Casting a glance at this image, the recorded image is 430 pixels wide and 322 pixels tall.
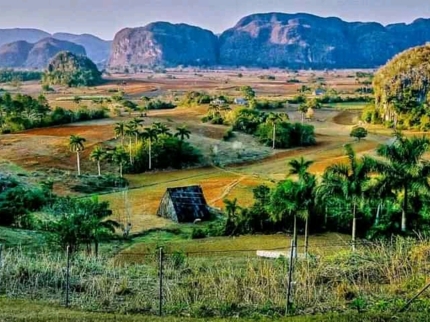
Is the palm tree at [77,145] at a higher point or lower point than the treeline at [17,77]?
lower

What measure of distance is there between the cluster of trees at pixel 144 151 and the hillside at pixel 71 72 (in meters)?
105

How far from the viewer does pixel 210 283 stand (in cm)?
1688

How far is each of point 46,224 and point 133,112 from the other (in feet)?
205

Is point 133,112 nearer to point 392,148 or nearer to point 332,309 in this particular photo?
point 392,148

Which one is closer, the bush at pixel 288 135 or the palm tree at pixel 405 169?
the palm tree at pixel 405 169

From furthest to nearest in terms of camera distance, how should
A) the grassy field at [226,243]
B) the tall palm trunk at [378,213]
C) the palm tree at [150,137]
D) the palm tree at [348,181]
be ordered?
1. the palm tree at [150,137]
2. the tall palm trunk at [378,213]
3. the palm tree at [348,181]
4. the grassy field at [226,243]

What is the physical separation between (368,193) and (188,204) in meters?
13.9

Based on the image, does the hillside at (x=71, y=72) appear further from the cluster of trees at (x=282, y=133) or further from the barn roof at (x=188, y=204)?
the barn roof at (x=188, y=204)

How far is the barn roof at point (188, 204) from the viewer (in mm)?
39844

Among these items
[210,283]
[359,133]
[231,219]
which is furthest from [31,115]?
[210,283]

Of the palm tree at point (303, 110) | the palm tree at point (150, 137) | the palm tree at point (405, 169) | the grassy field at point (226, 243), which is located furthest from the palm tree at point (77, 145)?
the palm tree at point (303, 110)

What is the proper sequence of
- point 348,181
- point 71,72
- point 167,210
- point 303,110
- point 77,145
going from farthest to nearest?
point 71,72 < point 303,110 < point 77,145 < point 167,210 < point 348,181

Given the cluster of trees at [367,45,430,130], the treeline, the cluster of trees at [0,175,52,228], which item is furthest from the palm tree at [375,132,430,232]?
the treeline

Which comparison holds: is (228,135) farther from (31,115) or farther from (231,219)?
(231,219)
